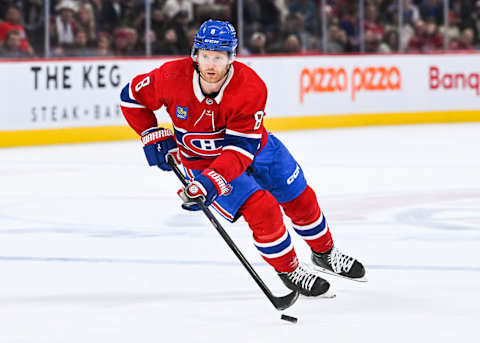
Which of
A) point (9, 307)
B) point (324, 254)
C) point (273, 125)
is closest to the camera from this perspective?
point (9, 307)

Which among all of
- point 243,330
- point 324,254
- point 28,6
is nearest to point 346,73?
point 28,6

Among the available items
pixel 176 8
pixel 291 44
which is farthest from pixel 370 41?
pixel 176 8

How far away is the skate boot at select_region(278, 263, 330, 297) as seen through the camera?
390cm

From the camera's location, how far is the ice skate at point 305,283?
390cm

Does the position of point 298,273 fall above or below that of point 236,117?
below

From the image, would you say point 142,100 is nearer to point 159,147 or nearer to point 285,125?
point 159,147

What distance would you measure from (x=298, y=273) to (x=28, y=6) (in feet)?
22.0

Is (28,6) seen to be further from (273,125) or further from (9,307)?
(9,307)

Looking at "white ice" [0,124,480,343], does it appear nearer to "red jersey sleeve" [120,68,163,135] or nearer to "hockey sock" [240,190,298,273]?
"hockey sock" [240,190,298,273]

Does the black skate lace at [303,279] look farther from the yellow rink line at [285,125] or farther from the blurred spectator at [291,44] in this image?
the blurred spectator at [291,44]

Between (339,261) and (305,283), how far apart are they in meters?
0.44

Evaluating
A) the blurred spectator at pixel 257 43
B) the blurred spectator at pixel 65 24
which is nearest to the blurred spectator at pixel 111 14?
the blurred spectator at pixel 65 24

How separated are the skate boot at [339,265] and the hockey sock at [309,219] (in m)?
0.03

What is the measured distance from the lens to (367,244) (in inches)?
203
